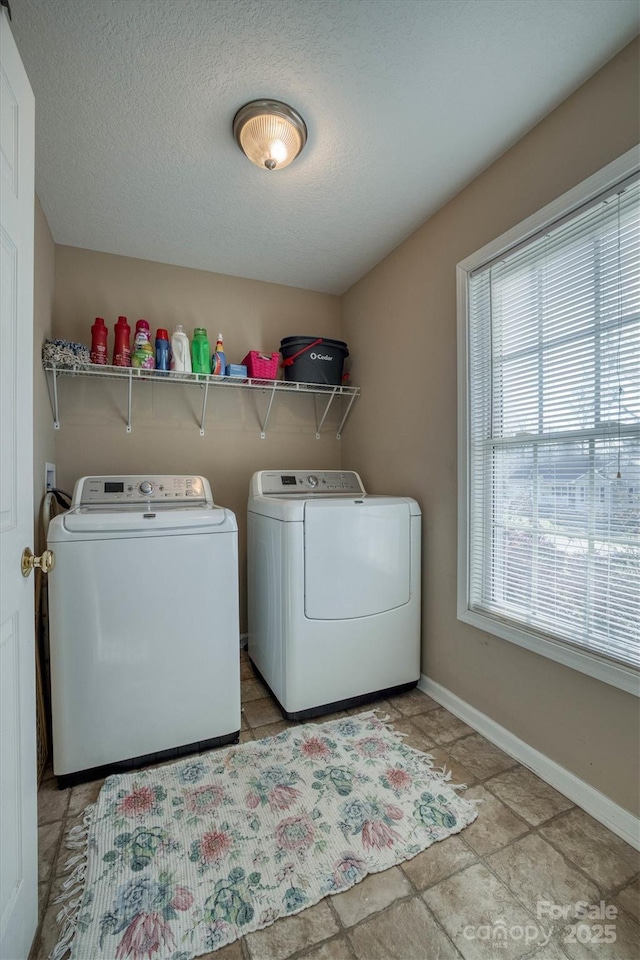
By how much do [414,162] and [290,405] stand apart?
5.03 ft

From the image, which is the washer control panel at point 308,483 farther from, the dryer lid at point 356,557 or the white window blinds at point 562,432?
the white window blinds at point 562,432

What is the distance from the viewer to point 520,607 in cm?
166

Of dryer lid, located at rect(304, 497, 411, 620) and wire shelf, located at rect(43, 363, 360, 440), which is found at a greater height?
wire shelf, located at rect(43, 363, 360, 440)

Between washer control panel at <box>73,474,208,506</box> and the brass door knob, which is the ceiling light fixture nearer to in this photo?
washer control panel at <box>73,474,208,506</box>

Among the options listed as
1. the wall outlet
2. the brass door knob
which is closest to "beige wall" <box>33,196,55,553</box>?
the wall outlet

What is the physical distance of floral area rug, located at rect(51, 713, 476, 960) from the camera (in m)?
1.05

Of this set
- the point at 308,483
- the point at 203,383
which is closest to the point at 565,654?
the point at 308,483

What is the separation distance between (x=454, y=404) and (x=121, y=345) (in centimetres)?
174

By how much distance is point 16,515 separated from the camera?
0.93 metres

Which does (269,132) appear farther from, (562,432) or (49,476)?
Result: (49,476)

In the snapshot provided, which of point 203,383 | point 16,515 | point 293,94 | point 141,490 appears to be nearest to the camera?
point 16,515

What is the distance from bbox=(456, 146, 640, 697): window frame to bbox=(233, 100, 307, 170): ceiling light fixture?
0.87 metres

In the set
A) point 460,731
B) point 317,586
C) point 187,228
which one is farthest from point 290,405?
point 460,731

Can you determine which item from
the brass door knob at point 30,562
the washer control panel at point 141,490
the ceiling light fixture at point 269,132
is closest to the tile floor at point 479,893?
the brass door knob at point 30,562
